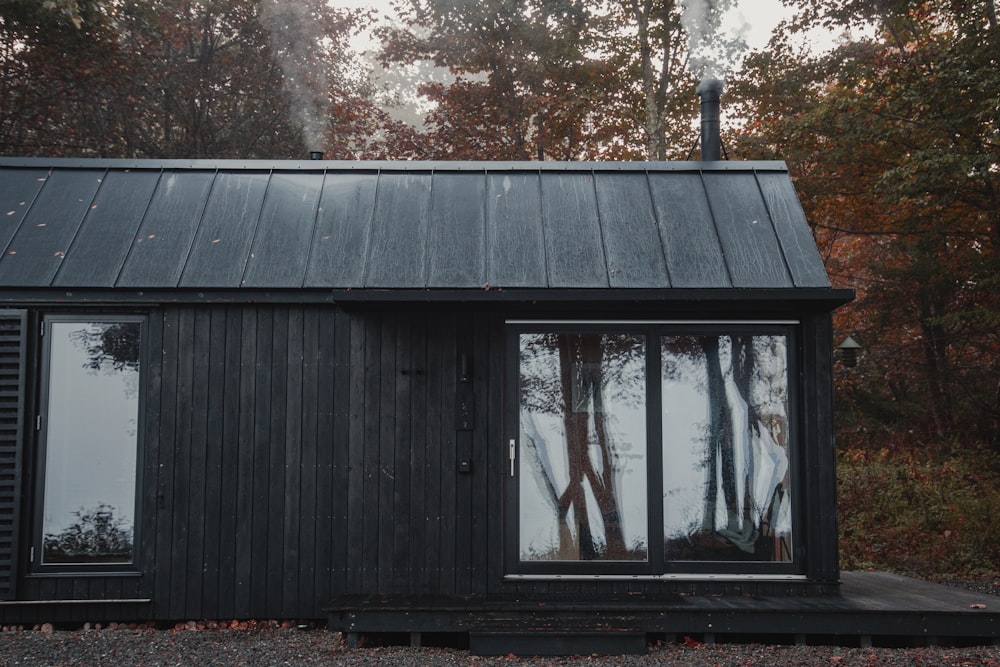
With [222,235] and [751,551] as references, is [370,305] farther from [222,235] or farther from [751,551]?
[751,551]

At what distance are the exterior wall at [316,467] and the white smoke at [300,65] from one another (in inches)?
445

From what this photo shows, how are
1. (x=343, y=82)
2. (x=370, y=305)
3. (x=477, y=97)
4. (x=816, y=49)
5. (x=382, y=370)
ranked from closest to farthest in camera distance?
(x=370, y=305), (x=382, y=370), (x=816, y=49), (x=477, y=97), (x=343, y=82)

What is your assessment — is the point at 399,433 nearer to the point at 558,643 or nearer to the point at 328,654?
the point at 328,654

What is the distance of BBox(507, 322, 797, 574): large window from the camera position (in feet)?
17.2

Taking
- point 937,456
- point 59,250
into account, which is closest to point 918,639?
point 59,250

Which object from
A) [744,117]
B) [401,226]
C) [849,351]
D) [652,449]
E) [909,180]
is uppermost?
[744,117]

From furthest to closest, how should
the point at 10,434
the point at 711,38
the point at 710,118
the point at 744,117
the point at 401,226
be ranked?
the point at 744,117 < the point at 711,38 < the point at 710,118 < the point at 401,226 < the point at 10,434

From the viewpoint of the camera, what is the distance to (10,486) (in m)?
5.25

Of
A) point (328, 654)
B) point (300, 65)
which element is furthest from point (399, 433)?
point (300, 65)

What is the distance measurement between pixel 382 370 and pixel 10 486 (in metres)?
2.56

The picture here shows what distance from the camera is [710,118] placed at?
6.67m

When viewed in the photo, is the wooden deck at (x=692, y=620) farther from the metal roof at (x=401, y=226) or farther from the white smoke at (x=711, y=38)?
the white smoke at (x=711, y=38)

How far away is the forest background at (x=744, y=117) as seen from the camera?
31.7 feet

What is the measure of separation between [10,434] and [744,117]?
43.4 feet
